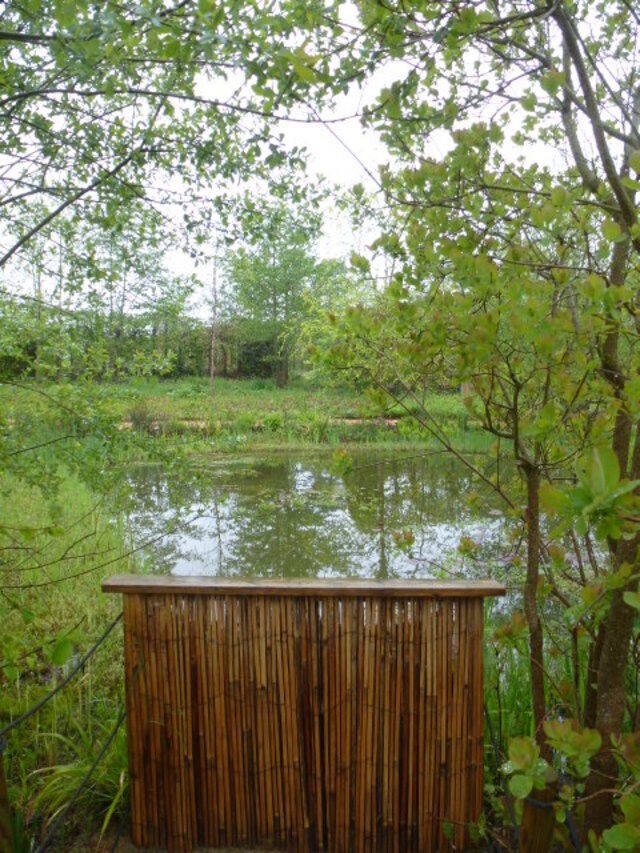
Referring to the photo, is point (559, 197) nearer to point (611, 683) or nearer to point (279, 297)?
point (611, 683)

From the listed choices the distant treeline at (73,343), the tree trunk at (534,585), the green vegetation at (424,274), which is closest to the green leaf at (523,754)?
the green vegetation at (424,274)

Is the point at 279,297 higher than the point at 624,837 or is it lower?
higher

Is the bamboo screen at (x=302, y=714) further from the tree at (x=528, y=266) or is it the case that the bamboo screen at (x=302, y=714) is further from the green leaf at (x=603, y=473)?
the green leaf at (x=603, y=473)

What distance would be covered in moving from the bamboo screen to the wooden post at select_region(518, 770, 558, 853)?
384 millimetres

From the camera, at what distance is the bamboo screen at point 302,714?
6.00 ft

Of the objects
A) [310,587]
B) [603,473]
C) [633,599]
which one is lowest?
[310,587]

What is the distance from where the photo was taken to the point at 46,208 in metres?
2.90

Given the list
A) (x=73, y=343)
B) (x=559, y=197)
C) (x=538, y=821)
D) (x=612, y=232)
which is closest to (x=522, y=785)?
(x=538, y=821)

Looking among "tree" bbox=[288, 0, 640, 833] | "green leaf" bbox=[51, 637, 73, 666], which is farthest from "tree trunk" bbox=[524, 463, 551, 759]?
"green leaf" bbox=[51, 637, 73, 666]

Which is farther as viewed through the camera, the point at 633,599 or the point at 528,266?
the point at 528,266

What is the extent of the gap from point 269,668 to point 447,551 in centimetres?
409

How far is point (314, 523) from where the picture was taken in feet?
23.1

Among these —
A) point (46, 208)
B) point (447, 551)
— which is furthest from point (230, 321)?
point (46, 208)

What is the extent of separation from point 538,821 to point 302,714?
0.67 meters
